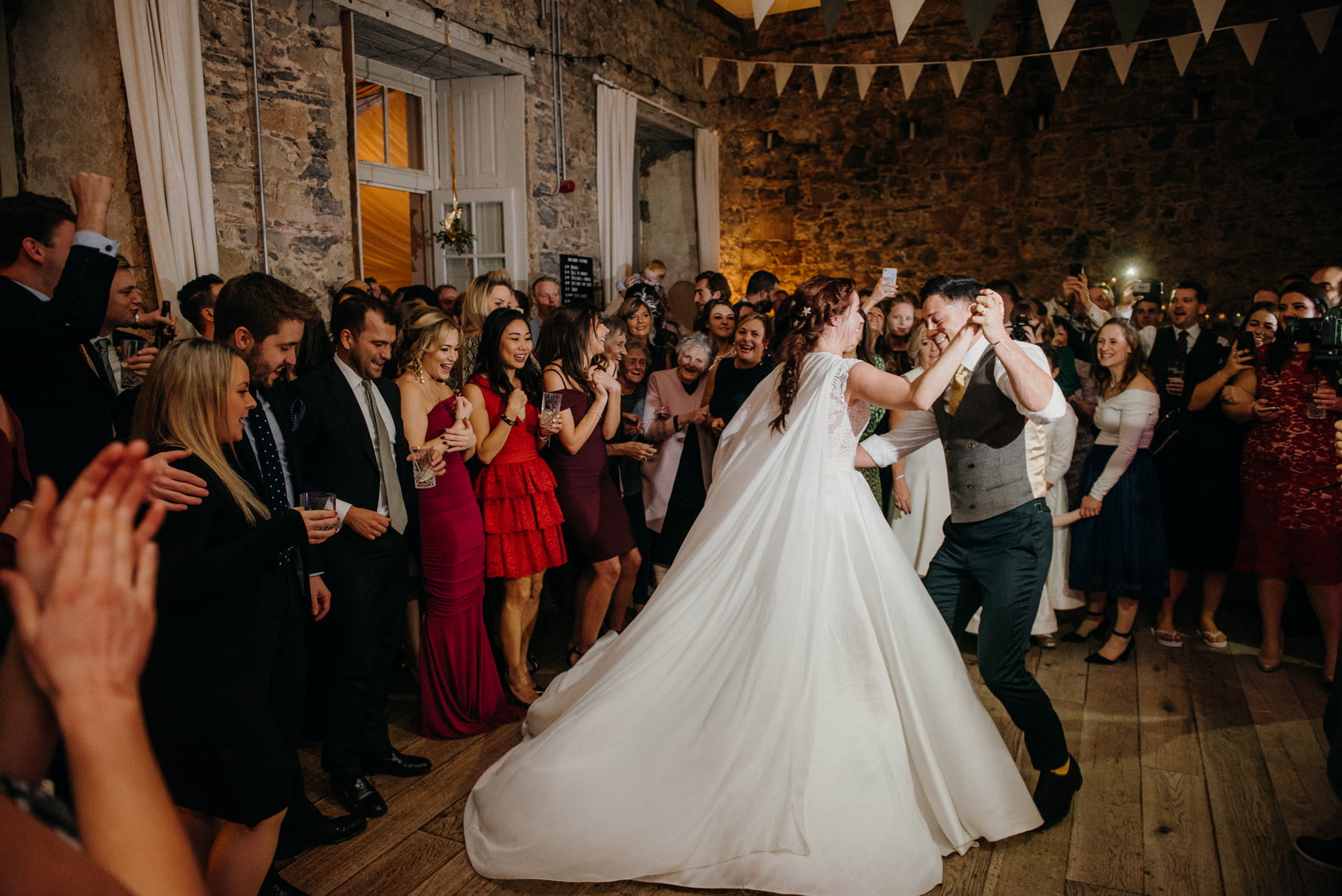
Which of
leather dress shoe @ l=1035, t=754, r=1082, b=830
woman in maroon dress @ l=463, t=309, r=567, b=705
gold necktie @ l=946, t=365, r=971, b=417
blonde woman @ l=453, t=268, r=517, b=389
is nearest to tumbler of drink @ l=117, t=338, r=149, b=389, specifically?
woman in maroon dress @ l=463, t=309, r=567, b=705

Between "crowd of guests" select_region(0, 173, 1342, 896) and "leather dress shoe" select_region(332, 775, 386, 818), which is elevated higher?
"crowd of guests" select_region(0, 173, 1342, 896)

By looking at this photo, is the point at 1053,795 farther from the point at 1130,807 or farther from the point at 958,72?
the point at 958,72

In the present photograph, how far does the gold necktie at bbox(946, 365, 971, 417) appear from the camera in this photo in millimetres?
2416

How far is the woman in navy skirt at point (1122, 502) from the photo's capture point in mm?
3617

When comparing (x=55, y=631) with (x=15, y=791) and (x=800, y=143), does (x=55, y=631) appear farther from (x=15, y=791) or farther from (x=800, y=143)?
(x=800, y=143)

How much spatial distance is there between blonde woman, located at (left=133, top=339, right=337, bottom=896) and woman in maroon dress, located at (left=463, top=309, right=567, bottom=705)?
1279mm

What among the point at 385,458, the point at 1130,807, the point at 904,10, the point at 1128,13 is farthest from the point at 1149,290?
the point at 385,458

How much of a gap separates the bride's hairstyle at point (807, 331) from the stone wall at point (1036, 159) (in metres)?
7.92

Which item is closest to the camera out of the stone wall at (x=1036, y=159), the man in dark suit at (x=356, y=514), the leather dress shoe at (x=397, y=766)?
the man in dark suit at (x=356, y=514)

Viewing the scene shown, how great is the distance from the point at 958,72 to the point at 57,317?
920 cm

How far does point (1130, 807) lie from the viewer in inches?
98.8

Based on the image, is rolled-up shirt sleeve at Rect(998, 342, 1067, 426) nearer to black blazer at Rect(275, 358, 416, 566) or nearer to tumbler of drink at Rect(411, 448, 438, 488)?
tumbler of drink at Rect(411, 448, 438, 488)

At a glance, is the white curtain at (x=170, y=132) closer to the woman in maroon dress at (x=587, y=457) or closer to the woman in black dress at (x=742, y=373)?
the woman in maroon dress at (x=587, y=457)

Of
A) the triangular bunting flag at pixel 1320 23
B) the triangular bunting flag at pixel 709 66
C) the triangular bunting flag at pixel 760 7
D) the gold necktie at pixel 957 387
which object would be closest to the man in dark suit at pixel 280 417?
the gold necktie at pixel 957 387
